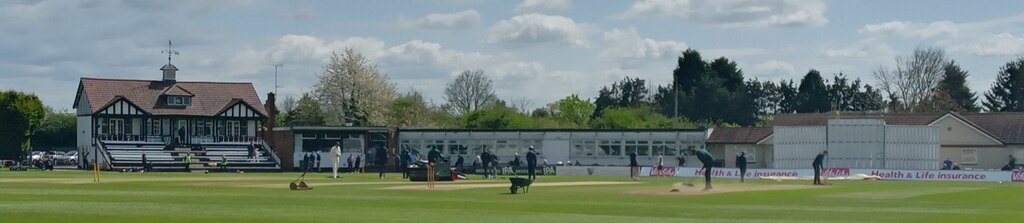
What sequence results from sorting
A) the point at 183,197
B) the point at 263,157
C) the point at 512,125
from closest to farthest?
the point at 183,197 → the point at 263,157 → the point at 512,125

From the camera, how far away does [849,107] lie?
150250mm

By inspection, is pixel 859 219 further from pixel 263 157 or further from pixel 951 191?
pixel 263 157

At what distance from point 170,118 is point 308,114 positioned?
25.1m

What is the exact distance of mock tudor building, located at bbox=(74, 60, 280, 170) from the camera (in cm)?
9162

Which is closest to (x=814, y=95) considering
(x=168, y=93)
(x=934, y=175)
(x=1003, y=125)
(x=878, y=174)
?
(x=1003, y=125)

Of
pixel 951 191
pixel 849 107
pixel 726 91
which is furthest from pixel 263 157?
pixel 849 107

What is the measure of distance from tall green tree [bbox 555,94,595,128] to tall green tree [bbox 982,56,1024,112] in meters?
36.4

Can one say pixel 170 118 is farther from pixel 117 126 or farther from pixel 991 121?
pixel 991 121

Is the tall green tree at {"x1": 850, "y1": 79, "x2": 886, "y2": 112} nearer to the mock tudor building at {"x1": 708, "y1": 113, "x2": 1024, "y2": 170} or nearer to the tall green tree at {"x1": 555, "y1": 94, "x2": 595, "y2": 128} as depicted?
the tall green tree at {"x1": 555, "y1": 94, "x2": 595, "y2": 128}

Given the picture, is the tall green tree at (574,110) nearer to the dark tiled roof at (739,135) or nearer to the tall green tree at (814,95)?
the tall green tree at (814,95)

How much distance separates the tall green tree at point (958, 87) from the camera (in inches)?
5231

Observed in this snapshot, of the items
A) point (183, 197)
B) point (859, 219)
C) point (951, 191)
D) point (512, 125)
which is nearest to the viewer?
point (859, 219)

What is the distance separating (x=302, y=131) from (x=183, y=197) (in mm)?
58343

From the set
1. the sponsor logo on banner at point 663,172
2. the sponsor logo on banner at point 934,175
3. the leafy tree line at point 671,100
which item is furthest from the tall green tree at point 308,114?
the sponsor logo on banner at point 934,175
